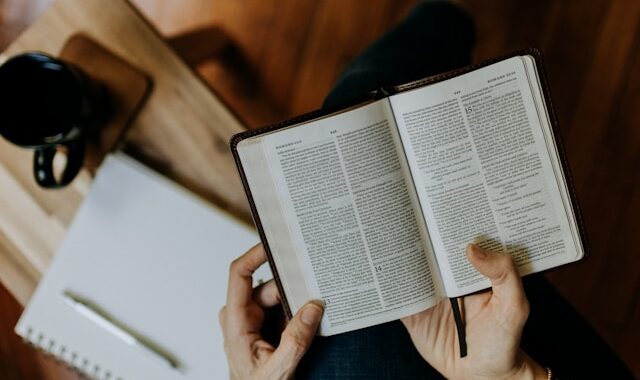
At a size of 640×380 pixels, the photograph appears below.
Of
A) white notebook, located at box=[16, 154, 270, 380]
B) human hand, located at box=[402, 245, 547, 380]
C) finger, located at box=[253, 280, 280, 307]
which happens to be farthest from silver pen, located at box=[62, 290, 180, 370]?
human hand, located at box=[402, 245, 547, 380]

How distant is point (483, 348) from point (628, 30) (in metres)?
0.78

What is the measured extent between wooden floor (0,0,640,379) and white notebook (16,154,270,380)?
20.6 inches

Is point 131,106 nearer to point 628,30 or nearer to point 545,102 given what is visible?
point 545,102

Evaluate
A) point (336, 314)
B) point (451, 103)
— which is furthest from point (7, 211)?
point (451, 103)

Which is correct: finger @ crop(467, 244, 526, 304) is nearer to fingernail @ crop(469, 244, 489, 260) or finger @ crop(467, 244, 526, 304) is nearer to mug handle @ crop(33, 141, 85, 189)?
fingernail @ crop(469, 244, 489, 260)

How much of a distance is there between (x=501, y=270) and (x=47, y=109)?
0.54 m

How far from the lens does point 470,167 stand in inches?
20.4

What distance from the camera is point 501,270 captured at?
1.71ft

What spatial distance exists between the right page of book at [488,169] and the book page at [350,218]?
2cm

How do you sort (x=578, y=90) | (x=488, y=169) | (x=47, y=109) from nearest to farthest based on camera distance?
(x=488, y=169), (x=47, y=109), (x=578, y=90)

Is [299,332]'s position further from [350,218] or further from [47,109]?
[47,109]

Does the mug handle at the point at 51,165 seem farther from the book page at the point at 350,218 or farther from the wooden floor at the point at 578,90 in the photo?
the wooden floor at the point at 578,90

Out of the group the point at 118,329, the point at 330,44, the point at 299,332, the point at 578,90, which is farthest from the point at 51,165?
the point at 578,90

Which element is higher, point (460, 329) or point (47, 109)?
point (47, 109)
